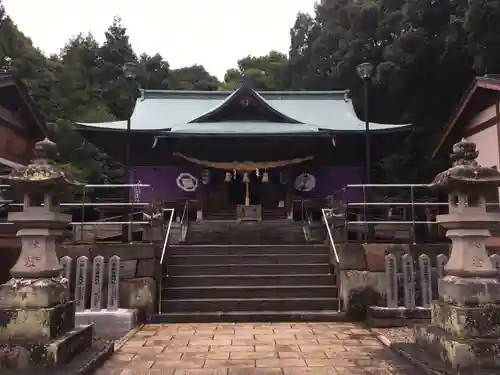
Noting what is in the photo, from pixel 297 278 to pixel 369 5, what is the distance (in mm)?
24655

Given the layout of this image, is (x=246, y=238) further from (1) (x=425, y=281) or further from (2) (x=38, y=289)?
(2) (x=38, y=289)

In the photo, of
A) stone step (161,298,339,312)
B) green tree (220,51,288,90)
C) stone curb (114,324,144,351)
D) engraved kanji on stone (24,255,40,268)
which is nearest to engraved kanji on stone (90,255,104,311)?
stone curb (114,324,144,351)

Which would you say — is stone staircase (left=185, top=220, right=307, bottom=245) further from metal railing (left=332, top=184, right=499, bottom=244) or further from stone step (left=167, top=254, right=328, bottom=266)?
stone step (left=167, top=254, right=328, bottom=266)

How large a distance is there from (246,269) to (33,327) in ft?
18.2

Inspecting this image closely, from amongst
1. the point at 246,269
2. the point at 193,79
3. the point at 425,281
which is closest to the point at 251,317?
the point at 246,269

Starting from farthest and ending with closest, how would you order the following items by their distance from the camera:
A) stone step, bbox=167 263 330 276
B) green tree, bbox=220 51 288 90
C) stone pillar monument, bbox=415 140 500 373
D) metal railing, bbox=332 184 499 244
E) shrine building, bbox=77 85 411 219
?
green tree, bbox=220 51 288 90 → shrine building, bbox=77 85 411 219 → stone step, bbox=167 263 330 276 → metal railing, bbox=332 184 499 244 → stone pillar monument, bbox=415 140 500 373

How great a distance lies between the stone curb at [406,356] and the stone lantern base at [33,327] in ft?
12.9

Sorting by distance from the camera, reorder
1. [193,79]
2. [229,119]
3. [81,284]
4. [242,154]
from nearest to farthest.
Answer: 1. [81,284]
2. [242,154]
3. [229,119]
4. [193,79]

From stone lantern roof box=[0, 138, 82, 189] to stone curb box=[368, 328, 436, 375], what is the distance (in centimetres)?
465

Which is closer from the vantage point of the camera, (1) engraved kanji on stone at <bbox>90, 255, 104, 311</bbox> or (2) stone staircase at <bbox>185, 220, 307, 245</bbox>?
(1) engraved kanji on stone at <bbox>90, 255, 104, 311</bbox>

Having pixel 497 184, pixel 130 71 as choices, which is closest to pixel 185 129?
pixel 130 71

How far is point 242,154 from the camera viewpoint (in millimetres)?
18031

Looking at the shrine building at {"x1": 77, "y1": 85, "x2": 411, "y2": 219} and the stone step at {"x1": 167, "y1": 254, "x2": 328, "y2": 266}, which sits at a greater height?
the shrine building at {"x1": 77, "y1": 85, "x2": 411, "y2": 219}

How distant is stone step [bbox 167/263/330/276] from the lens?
1011 centimetres
